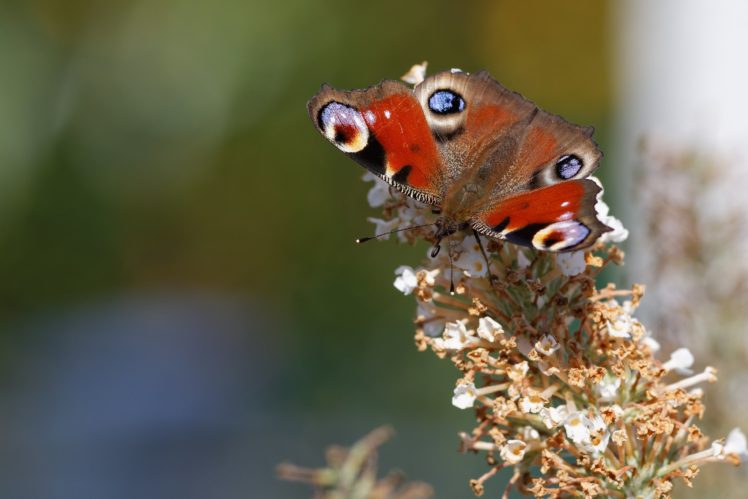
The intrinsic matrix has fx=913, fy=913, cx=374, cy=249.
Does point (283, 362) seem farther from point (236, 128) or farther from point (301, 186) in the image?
point (236, 128)

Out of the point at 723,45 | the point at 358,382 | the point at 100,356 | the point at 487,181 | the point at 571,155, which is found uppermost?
the point at 100,356

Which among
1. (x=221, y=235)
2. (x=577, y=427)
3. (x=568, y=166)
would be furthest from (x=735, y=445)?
(x=221, y=235)

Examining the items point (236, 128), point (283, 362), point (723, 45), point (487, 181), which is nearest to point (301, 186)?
point (236, 128)

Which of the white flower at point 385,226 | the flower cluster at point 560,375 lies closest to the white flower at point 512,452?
the flower cluster at point 560,375

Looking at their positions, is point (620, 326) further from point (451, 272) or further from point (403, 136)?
point (403, 136)

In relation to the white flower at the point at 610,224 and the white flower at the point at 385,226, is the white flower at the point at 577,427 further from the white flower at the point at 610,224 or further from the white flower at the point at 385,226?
the white flower at the point at 385,226
